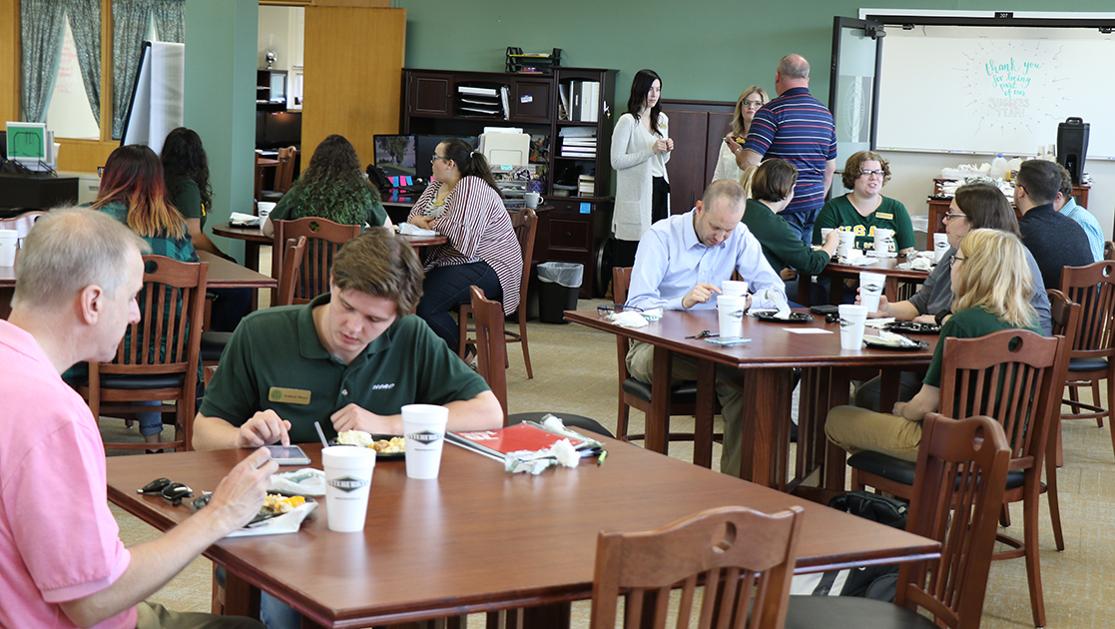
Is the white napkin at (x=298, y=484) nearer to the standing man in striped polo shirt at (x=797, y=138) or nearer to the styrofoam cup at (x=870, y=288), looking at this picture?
the styrofoam cup at (x=870, y=288)

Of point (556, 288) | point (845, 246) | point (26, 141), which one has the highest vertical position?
point (26, 141)

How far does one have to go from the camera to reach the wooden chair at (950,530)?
7.88 feet

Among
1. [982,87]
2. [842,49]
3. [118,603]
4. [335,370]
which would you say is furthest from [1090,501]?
[982,87]

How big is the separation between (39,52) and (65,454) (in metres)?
11.2

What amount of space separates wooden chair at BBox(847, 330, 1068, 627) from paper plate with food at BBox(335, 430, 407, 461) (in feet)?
5.40

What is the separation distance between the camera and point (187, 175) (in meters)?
6.22

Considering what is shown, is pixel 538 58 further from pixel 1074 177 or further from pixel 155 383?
pixel 155 383

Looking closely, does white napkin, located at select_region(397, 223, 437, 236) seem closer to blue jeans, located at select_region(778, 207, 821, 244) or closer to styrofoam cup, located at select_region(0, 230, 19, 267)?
blue jeans, located at select_region(778, 207, 821, 244)

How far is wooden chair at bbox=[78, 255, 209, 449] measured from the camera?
4.25 m

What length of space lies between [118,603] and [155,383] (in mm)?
2769


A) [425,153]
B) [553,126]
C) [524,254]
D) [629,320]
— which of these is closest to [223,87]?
[425,153]

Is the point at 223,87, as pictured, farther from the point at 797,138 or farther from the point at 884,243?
the point at 884,243

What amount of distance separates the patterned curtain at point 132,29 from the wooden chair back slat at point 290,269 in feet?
20.1

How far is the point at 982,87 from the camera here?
9.91 metres
